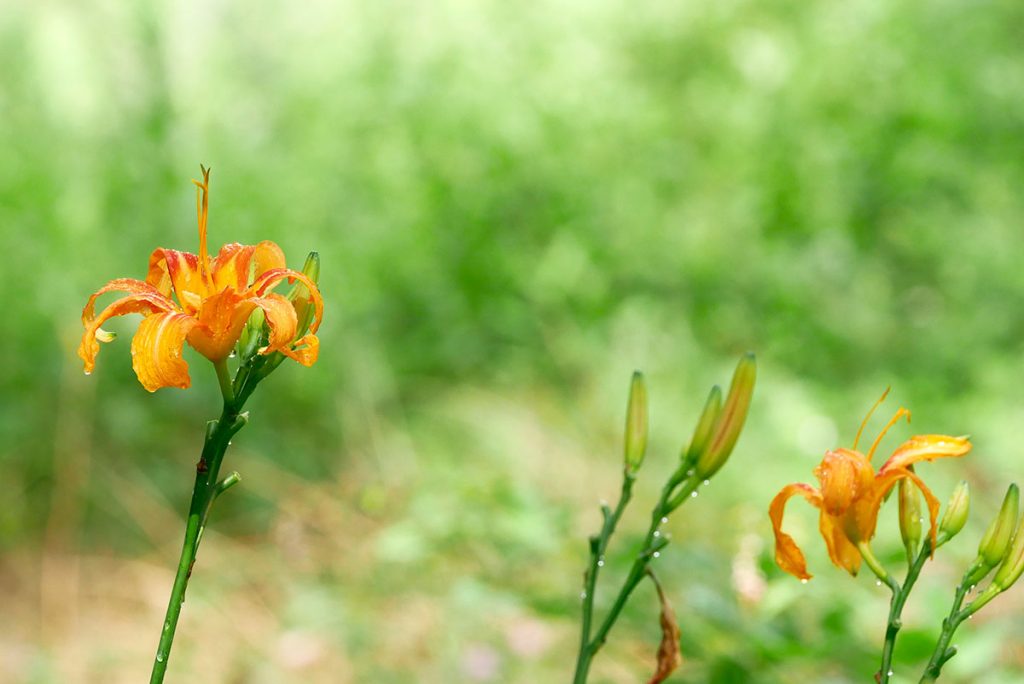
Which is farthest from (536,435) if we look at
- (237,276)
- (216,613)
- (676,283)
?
(237,276)

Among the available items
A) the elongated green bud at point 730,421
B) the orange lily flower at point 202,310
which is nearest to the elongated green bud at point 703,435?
the elongated green bud at point 730,421

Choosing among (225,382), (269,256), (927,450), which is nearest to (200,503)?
(225,382)

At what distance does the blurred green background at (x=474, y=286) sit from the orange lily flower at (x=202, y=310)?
112cm

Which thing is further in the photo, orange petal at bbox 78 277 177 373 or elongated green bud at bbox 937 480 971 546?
elongated green bud at bbox 937 480 971 546

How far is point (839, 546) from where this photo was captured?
0.70 meters

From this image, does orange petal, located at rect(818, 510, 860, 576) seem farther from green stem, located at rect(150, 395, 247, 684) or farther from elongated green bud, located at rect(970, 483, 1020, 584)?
green stem, located at rect(150, 395, 247, 684)

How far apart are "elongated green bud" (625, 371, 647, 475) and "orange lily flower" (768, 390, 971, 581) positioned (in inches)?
4.3

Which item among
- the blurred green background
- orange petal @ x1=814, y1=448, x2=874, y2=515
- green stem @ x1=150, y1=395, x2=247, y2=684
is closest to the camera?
green stem @ x1=150, y1=395, x2=247, y2=684

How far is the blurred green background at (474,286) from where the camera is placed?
246 centimetres

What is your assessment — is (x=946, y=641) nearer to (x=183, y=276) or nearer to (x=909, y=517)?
(x=909, y=517)

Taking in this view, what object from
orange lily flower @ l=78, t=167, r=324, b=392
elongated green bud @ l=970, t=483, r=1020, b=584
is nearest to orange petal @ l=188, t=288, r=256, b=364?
orange lily flower @ l=78, t=167, r=324, b=392

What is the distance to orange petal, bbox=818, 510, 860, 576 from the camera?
689mm

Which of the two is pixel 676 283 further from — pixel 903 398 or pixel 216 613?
pixel 216 613

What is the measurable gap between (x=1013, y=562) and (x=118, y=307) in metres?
0.58
